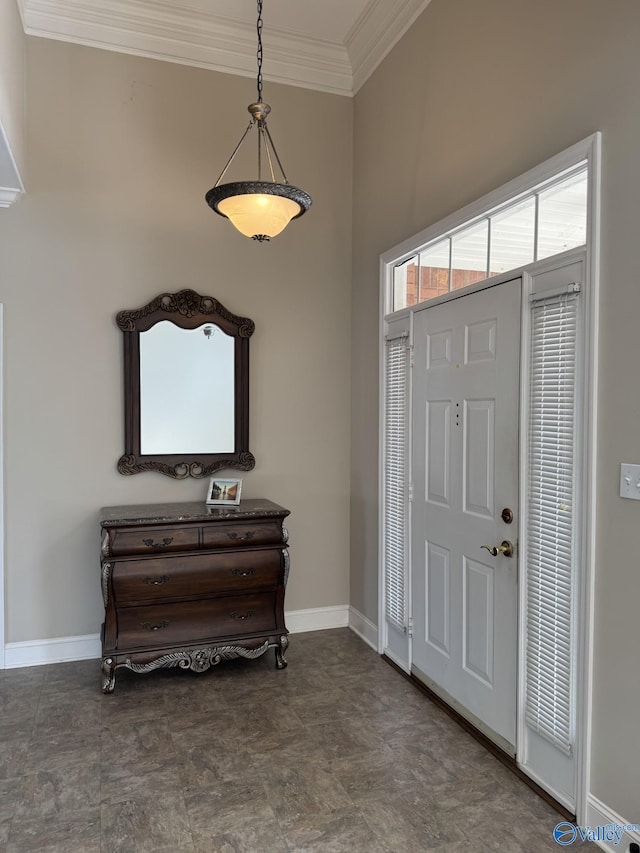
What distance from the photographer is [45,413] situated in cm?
376

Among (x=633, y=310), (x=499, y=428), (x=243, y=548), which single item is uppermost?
(x=633, y=310)

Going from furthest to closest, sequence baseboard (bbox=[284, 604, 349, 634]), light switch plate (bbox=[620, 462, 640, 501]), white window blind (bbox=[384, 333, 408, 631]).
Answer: baseboard (bbox=[284, 604, 349, 634])
white window blind (bbox=[384, 333, 408, 631])
light switch plate (bbox=[620, 462, 640, 501])

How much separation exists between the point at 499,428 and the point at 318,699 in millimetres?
1797

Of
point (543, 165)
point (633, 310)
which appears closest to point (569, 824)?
point (633, 310)

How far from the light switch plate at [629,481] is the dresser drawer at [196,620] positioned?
2.26 m

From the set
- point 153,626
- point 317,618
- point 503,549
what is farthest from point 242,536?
point 503,549

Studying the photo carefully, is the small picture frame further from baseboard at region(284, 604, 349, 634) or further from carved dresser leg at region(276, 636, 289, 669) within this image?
baseboard at region(284, 604, 349, 634)

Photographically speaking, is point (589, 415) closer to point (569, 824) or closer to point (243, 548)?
point (569, 824)

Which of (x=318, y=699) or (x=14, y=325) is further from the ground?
(x=14, y=325)

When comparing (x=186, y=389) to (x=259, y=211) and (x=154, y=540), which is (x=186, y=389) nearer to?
(x=154, y=540)

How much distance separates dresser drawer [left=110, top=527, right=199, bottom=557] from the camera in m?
3.41

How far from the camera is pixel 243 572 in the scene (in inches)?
143

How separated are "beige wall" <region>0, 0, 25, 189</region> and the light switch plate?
294 cm

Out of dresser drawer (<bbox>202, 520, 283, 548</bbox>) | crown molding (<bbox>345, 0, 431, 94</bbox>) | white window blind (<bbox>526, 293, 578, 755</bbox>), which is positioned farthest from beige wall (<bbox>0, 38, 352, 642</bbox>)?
white window blind (<bbox>526, 293, 578, 755</bbox>)
